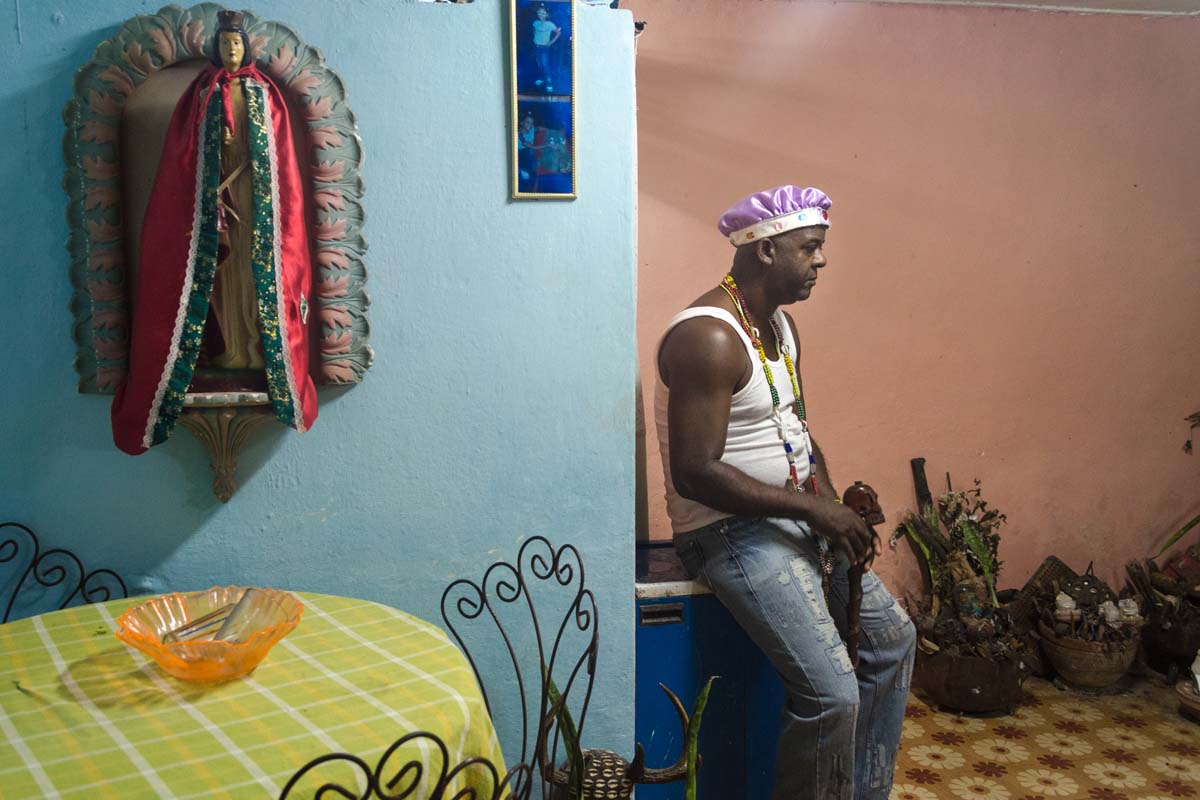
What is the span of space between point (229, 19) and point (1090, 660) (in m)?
3.62

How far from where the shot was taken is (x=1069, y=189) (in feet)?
12.8

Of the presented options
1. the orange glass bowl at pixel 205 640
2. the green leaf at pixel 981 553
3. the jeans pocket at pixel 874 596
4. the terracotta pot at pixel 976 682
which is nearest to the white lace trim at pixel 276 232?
the orange glass bowl at pixel 205 640

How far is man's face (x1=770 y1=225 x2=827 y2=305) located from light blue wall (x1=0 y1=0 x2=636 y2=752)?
448 mm

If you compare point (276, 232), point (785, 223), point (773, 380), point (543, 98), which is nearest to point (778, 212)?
point (785, 223)

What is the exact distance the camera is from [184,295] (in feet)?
6.22

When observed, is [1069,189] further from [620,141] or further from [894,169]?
[620,141]

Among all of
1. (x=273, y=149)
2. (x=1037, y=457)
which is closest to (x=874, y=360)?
(x=1037, y=457)

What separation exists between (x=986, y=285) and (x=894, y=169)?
Answer: 0.64m

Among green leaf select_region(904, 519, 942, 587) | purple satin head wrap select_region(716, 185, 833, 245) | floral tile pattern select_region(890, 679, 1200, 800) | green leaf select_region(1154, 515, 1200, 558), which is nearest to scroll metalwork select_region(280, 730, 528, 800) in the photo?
purple satin head wrap select_region(716, 185, 833, 245)

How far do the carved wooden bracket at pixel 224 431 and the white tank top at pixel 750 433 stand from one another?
100 cm

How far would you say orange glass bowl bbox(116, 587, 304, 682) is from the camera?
1.51m

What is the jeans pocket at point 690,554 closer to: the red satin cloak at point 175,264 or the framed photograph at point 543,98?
the framed photograph at point 543,98

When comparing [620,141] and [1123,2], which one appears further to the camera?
[1123,2]

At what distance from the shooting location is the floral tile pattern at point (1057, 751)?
2967 millimetres
